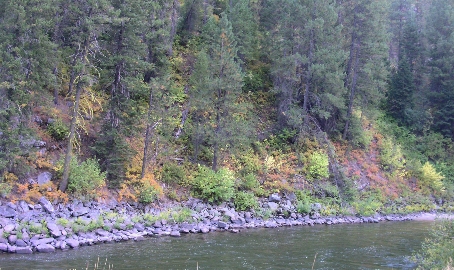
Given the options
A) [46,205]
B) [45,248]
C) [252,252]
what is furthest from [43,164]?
[252,252]

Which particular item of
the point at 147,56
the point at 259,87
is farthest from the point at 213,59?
Result: the point at 259,87

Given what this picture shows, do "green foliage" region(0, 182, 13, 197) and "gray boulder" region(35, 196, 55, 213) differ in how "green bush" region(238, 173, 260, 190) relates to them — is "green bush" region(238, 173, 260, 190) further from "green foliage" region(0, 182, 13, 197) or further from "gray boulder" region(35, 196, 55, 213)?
"green foliage" region(0, 182, 13, 197)

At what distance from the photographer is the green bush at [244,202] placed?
87.5ft

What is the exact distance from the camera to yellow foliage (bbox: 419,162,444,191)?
1440 inches

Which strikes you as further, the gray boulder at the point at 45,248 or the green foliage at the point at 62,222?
the green foliage at the point at 62,222

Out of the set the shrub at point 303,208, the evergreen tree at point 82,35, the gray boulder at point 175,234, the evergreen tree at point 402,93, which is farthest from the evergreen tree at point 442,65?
the evergreen tree at point 82,35

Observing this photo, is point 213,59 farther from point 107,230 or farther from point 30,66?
point 107,230

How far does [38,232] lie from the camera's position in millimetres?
17906

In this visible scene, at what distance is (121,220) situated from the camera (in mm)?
21156

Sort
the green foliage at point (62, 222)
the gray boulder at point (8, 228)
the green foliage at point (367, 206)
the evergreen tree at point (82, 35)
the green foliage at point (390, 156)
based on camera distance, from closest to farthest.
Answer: the gray boulder at point (8, 228) → the green foliage at point (62, 222) → the evergreen tree at point (82, 35) → the green foliage at point (367, 206) → the green foliage at point (390, 156)

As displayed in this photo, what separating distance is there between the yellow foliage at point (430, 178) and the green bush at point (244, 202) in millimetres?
18317

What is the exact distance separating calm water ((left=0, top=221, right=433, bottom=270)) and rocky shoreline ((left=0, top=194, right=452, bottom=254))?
2.73 feet

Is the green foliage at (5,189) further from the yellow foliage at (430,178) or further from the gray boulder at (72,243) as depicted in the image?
the yellow foliage at (430,178)

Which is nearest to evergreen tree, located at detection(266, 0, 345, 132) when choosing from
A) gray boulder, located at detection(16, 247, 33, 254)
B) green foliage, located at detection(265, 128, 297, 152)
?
green foliage, located at detection(265, 128, 297, 152)
